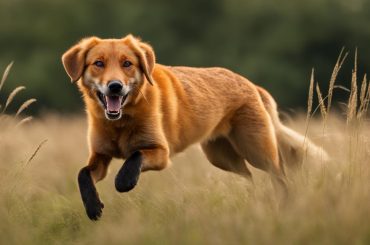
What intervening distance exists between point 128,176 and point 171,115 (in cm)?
116

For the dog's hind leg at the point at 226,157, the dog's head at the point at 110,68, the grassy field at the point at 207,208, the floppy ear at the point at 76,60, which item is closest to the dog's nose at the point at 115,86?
the dog's head at the point at 110,68

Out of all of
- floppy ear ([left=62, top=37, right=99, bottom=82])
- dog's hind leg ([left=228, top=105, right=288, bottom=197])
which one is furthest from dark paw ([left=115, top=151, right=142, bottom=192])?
dog's hind leg ([left=228, top=105, right=288, bottom=197])

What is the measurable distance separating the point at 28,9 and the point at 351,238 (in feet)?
82.0

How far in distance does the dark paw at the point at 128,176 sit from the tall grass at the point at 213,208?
0.16 metres

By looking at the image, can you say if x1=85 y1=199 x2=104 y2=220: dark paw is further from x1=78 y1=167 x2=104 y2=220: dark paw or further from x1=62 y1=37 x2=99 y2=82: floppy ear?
x1=62 y1=37 x2=99 y2=82: floppy ear

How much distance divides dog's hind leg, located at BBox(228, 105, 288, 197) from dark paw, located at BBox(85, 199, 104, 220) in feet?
7.31

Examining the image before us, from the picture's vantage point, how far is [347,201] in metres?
5.00

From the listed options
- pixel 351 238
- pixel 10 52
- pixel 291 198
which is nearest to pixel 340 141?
pixel 291 198

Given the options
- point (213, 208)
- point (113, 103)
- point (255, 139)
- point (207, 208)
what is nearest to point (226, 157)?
point (255, 139)

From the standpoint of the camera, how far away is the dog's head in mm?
6469

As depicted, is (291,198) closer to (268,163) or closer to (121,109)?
(121,109)

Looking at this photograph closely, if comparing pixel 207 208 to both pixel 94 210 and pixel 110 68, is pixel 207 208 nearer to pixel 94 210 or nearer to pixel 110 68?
pixel 94 210

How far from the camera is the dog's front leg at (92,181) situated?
6.17 m

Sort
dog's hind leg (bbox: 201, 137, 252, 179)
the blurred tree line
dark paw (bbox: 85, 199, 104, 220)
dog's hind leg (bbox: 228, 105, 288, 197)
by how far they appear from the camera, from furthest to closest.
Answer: the blurred tree line → dog's hind leg (bbox: 201, 137, 252, 179) → dog's hind leg (bbox: 228, 105, 288, 197) → dark paw (bbox: 85, 199, 104, 220)
